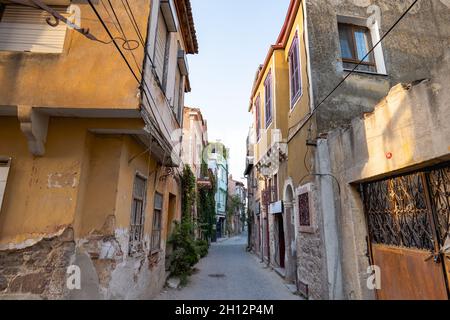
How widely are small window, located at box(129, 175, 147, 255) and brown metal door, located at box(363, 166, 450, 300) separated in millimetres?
4662

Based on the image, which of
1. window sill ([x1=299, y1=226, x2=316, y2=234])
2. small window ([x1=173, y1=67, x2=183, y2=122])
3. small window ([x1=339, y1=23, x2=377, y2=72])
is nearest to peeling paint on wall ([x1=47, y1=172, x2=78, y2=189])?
small window ([x1=173, y1=67, x2=183, y2=122])

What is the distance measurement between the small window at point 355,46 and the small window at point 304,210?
3683 millimetres

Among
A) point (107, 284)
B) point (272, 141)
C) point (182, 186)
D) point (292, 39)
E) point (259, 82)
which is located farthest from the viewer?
point (259, 82)

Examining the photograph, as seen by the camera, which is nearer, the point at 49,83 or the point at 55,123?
the point at 49,83

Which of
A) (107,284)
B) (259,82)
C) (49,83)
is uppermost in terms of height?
(259,82)

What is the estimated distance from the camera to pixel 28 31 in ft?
14.7

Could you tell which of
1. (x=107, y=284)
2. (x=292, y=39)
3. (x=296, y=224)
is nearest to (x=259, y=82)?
(x=292, y=39)

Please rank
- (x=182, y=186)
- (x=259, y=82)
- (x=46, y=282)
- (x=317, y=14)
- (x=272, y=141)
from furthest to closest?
(x=259, y=82) < (x=182, y=186) < (x=272, y=141) < (x=317, y=14) < (x=46, y=282)

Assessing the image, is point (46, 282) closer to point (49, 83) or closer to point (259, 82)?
point (49, 83)

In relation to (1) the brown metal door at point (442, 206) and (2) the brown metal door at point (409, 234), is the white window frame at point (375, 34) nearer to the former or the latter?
(2) the brown metal door at point (409, 234)

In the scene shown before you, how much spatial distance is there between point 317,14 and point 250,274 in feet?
29.6

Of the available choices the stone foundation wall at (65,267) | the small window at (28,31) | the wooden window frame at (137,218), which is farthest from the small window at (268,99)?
the stone foundation wall at (65,267)

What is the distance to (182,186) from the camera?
11469mm
